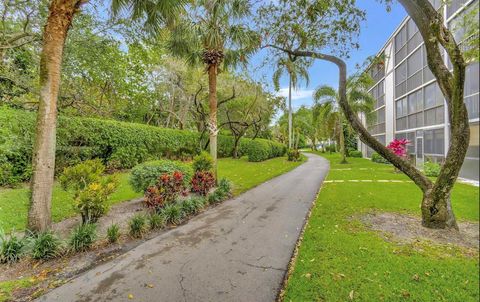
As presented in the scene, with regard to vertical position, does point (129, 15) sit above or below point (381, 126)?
above

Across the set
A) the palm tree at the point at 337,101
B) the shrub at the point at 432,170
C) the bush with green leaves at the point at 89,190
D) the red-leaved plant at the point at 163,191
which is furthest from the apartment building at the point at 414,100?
the bush with green leaves at the point at 89,190

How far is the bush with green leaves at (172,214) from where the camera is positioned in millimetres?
5867

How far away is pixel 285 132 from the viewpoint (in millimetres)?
50156

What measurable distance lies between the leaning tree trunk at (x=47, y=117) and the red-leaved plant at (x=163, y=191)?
77.8 inches

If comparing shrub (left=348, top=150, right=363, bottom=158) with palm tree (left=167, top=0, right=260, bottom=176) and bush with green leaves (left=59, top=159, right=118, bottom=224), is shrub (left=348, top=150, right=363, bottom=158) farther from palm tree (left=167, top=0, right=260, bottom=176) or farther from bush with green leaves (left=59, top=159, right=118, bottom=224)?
bush with green leaves (left=59, top=159, right=118, bottom=224)

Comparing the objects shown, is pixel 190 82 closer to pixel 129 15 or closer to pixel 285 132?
pixel 129 15

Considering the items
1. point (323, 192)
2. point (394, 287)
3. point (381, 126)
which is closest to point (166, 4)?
point (394, 287)

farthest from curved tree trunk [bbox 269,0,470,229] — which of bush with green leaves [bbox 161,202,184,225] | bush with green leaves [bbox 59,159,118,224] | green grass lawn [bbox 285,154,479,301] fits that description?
bush with green leaves [bbox 59,159,118,224]

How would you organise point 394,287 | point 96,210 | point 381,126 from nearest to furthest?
point 394,287 < point 96,210 < point 381,126

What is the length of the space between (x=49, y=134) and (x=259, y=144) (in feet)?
64.8

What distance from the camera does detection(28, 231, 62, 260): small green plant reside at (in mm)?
3945

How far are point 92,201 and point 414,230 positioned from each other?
21.2 ft

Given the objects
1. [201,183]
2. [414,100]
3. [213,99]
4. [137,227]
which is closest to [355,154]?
[414,100]

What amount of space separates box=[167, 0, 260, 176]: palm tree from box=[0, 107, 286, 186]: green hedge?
5.15 meters
